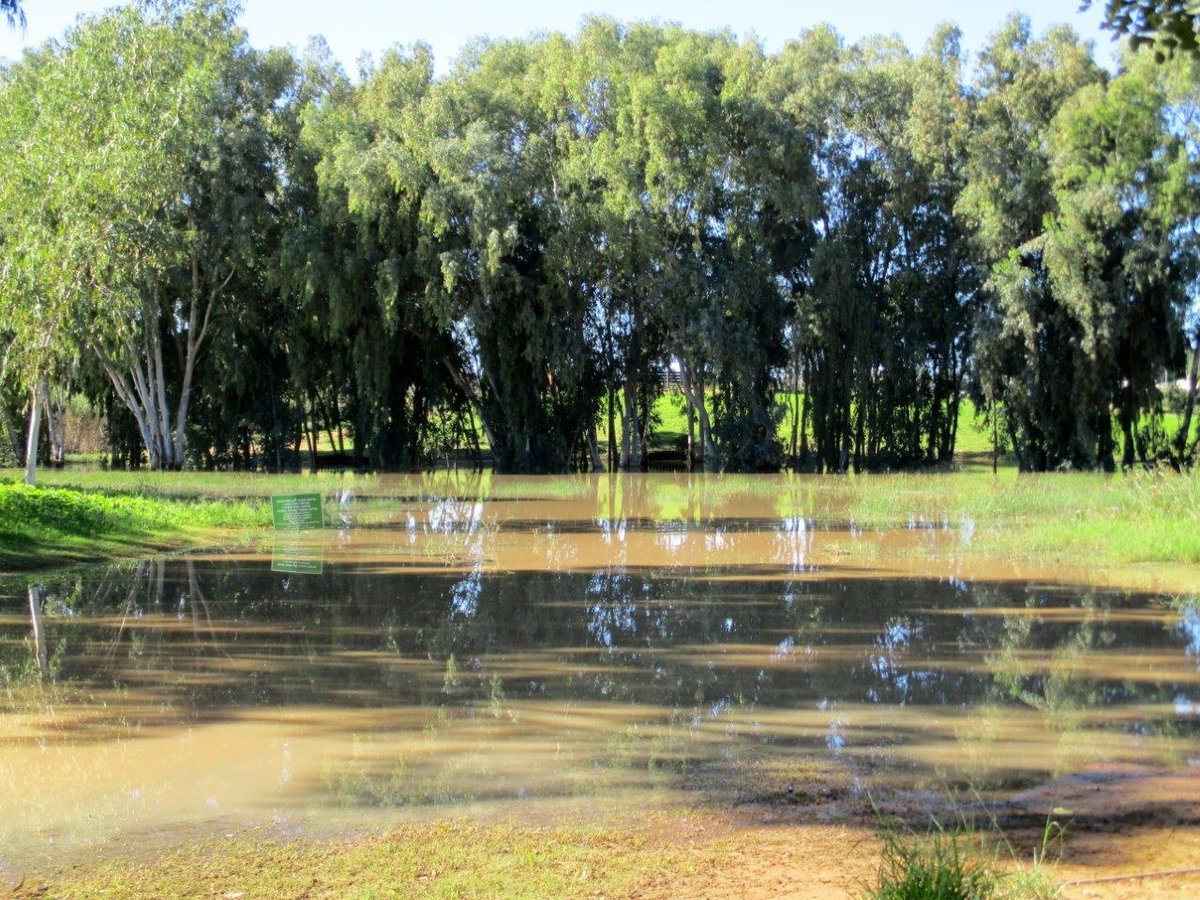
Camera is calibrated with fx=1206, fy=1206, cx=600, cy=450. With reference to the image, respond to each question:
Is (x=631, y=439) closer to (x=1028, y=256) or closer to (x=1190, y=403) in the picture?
(x=1028, y=256)

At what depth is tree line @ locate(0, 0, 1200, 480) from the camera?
3102 cm

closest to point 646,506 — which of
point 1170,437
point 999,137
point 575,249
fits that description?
point 575,249

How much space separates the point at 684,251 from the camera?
34062mm

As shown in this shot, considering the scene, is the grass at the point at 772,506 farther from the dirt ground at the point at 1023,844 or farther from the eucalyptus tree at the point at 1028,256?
the dirt ground at the point at 1023,844

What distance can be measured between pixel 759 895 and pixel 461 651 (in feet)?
17.8

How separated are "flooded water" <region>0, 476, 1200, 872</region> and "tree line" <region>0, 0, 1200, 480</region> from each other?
18838 millimetres

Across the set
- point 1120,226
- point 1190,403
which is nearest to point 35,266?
point 1120,226

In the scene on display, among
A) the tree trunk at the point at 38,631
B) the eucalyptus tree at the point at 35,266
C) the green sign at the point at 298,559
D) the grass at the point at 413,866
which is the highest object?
the eucalyptus tree at the point at 35,266

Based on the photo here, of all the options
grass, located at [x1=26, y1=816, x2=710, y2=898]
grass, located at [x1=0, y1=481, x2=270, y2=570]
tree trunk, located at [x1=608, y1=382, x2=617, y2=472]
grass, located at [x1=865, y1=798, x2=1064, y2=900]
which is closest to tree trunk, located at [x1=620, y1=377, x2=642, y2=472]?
tree trunk, located at [x1=608, y1=382, x2=617, y2=472]

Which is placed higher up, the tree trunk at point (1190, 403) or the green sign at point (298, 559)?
the tree trunk at point (1190, 403)

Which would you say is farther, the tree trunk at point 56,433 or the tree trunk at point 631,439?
the tree trunk at point 56,433

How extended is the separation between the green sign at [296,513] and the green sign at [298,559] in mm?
1992

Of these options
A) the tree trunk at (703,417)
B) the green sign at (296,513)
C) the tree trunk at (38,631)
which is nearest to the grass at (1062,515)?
the green sign at (296,513)

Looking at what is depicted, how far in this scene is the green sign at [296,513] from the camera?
61.6 ft
